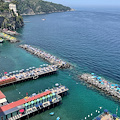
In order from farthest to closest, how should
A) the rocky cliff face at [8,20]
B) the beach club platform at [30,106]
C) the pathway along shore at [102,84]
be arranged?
the rocky cliff face at [8,20]
the pathway along shore at [102,84]
the beach club platform at [30,106]

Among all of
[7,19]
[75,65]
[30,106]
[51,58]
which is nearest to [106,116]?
[30,106]

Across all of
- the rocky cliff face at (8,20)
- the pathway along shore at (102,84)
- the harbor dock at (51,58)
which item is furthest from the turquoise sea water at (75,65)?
the rocky cliff face at (8,20)

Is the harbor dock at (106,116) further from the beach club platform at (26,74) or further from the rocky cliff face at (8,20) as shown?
the rocky cliff face at (8,20)

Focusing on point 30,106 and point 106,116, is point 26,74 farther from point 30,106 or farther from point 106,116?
point 106,116

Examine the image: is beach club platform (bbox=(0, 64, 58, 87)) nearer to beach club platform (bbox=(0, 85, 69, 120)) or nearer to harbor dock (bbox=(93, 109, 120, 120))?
beach club platform (bbox=(0, 85, 69, 120))

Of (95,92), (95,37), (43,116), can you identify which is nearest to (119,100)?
(95,92)

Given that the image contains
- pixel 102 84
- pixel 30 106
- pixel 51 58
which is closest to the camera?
pixel 30 106
